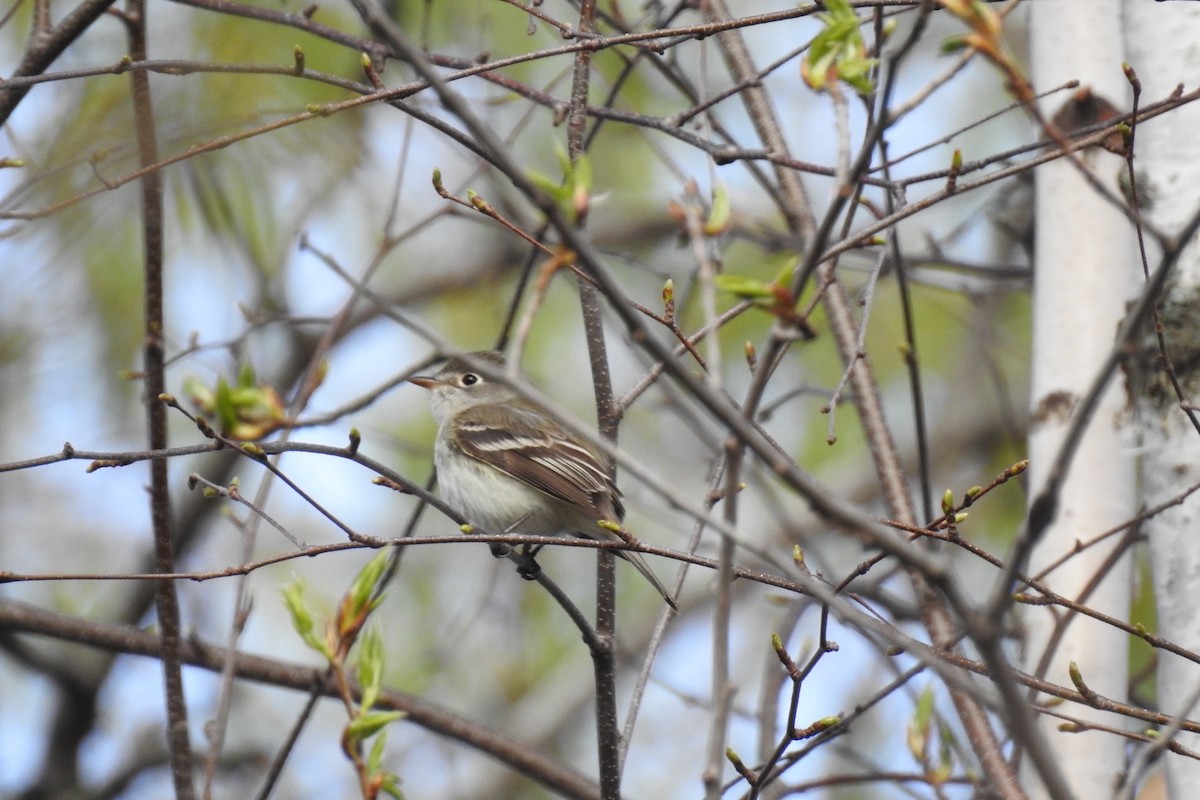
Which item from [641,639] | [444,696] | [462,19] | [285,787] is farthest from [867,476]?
[285,787]

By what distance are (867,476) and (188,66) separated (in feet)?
22.0

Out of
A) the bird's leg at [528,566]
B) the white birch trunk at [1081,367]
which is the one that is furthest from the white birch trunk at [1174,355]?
the bird's leg at [528,566]

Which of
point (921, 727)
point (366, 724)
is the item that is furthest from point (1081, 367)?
point (366, 724)

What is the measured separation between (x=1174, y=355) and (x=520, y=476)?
8.92 feet

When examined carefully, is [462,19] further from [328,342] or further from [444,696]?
[444,696]

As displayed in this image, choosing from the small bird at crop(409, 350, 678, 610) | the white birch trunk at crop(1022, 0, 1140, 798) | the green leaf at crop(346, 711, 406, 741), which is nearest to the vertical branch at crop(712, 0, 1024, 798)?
the white birch trunk at crop(1022, 0, 1140, 798)

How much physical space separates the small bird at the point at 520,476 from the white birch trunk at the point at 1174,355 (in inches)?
81.7

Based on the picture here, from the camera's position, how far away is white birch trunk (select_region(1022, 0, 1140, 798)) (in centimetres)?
405

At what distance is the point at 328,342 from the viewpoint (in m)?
4.67

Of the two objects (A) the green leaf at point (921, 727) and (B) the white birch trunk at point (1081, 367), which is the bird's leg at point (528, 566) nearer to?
(A) the green leaf at point (921, 727)

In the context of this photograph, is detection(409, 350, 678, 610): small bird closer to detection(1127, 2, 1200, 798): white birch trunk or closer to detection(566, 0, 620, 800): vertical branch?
detection(566, 0, 620, 800): vertical branch

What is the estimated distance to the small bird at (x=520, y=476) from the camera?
5.34m

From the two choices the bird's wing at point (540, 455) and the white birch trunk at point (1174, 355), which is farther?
the bird's wing at point (540, 455)

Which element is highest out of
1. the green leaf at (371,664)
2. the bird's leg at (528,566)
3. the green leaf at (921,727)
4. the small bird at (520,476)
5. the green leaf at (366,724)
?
the small bird at (520,476)
